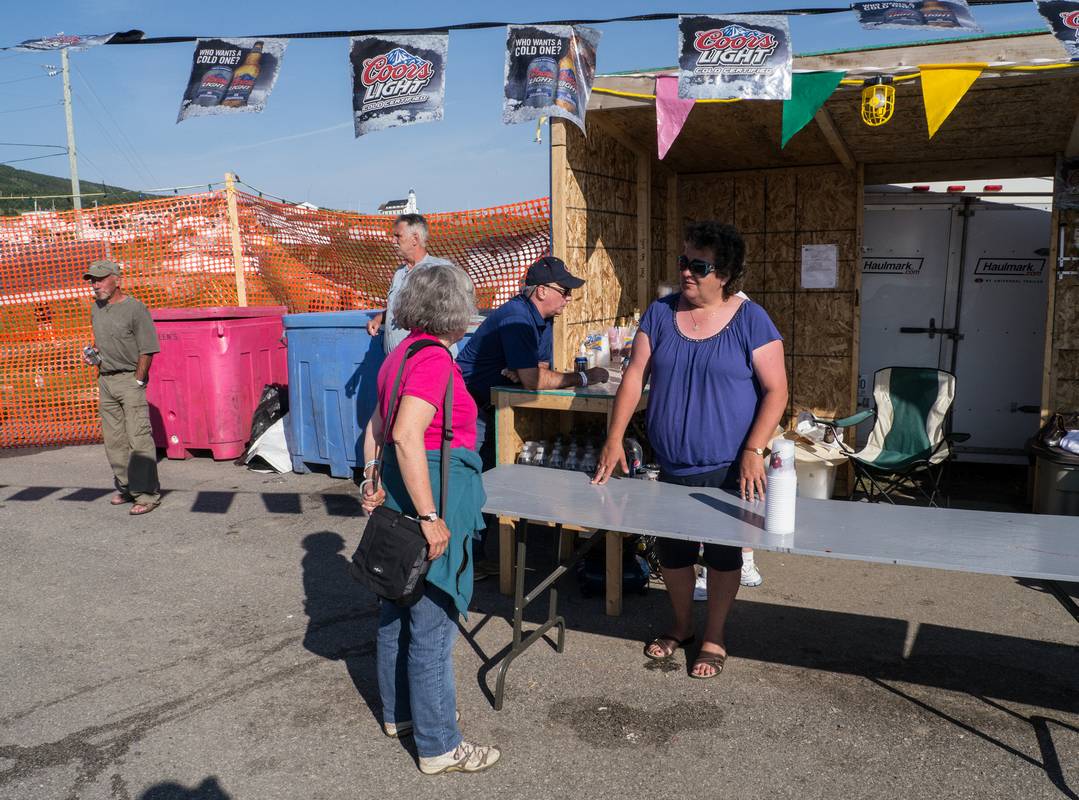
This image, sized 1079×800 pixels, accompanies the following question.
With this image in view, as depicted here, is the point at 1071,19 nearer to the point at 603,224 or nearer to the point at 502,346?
the point at 603,224

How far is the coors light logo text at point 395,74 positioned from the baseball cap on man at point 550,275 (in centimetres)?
131

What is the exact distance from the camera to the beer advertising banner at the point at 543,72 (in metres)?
4.82

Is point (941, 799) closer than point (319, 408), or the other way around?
point (941, 799)

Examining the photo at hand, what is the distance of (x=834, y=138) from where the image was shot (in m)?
6.00

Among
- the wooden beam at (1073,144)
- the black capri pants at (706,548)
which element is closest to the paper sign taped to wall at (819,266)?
the wooden beam at (1073,144)

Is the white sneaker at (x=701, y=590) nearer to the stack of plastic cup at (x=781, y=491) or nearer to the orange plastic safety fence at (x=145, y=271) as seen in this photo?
the stack of plastic cup at (x=781, y=491)

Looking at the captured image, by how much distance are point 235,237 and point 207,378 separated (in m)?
1.94

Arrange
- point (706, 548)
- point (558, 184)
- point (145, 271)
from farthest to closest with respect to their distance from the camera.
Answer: point (145, 271)
point (558, 184)
point (706, 548)

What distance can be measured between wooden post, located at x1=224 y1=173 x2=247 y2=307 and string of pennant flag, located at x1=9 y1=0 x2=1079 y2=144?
423cm

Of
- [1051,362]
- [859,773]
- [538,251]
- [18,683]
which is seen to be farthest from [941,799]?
[538,251]

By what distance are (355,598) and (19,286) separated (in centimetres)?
755

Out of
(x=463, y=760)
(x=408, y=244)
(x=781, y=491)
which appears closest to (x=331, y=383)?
(x=408, y=244)

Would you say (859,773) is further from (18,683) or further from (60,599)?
(60,599)

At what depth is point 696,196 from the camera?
25.4 feet
